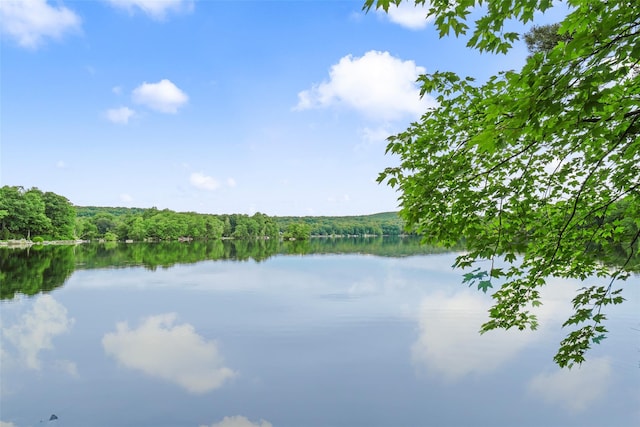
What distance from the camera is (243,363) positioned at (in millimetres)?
12508

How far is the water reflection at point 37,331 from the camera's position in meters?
12.6

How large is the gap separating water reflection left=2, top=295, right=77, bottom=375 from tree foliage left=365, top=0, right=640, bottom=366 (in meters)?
12.4

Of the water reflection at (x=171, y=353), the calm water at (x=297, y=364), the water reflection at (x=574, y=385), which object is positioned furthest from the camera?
the water reflection at (x=171, y=353)

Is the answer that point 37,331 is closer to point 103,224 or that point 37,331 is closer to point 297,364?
point 297,364

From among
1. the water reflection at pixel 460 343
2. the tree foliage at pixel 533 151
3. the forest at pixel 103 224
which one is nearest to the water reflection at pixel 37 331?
the water reflection at pixel 460 343

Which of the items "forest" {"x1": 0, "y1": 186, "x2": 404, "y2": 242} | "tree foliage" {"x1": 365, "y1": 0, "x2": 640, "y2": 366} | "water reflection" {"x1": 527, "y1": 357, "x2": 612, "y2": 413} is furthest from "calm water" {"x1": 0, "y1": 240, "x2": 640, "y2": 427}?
"forest" {"x1": 0, "y1": 186, "x2": 404, "y2": 242}

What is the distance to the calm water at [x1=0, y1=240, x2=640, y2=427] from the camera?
9.41 m

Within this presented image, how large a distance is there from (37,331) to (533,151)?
18355mm

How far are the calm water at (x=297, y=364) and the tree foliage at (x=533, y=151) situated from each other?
5.43m

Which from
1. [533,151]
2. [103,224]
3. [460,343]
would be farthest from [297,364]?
[103,224]

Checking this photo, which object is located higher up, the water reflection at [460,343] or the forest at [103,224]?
the forest at [103,224]

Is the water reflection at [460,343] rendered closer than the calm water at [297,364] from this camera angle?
No

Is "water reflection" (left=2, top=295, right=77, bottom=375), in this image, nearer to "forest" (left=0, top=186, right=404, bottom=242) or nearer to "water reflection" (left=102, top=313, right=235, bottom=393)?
"water reflection" (left=102, top=313, right=235, bottom=393)

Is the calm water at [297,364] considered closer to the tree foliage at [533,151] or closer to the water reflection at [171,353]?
the water reflection at [171,353]
